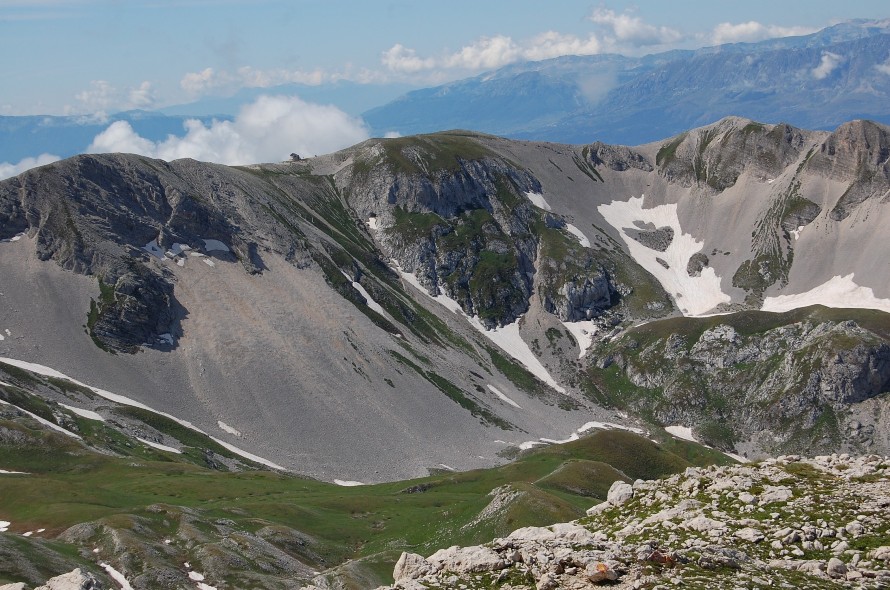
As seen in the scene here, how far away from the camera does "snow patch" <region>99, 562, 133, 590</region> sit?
6169cm

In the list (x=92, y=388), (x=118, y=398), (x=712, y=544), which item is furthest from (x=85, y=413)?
(x=712, y=544)

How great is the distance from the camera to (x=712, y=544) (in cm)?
3109

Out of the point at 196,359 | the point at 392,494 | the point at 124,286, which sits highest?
the point at 124,286

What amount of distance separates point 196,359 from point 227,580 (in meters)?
127

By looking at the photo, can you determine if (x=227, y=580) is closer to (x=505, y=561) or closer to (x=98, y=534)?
(x=98, y=534)

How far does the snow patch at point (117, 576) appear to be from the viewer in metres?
61.7

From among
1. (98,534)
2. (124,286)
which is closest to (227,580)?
(98,534)

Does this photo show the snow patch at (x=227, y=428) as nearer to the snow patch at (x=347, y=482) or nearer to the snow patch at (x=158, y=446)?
the snow patch at (x=158, y=446)

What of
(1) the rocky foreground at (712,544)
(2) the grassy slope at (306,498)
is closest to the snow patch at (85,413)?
(2) the grassy slope at (306,498)

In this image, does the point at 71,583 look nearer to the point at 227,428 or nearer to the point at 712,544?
the point at 712,544

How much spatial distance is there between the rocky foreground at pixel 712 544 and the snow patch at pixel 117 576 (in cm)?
3897

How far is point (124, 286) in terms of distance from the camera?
190 meters

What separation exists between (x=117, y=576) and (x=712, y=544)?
5157 cm

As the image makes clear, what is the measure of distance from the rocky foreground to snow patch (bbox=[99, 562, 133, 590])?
39.0 m
